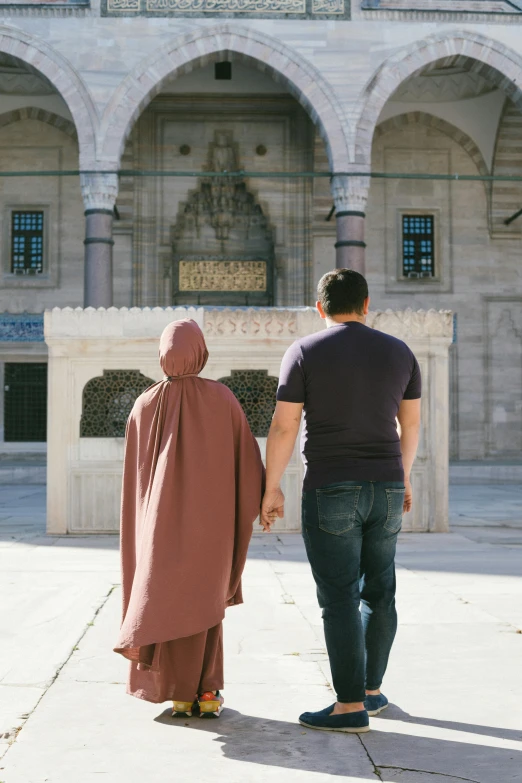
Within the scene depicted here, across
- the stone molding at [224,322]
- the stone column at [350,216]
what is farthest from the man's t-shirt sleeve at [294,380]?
the stone column at [350,216]

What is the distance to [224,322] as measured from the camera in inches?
299

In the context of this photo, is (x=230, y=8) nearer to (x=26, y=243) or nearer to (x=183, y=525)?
(x=26, y=243)

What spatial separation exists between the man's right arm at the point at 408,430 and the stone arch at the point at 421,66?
12759 millimetres

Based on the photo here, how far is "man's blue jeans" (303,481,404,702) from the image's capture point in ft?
8.54

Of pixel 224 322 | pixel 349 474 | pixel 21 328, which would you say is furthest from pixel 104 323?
pixel 21 328

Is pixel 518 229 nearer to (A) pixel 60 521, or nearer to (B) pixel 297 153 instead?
(B) pixel 297 153

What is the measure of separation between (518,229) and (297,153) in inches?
195

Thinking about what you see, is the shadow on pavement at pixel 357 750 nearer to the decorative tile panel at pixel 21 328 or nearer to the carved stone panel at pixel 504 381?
the decorative tile panel at pixel 21 328

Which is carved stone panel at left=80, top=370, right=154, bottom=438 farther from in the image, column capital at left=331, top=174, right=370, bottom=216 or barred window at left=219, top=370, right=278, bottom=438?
column capital at left=331, top=174, right=370, bottom=216

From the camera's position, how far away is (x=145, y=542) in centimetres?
276

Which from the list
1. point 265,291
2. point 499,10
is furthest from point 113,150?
point 499,10

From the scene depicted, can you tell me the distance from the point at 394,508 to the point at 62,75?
13743 mm

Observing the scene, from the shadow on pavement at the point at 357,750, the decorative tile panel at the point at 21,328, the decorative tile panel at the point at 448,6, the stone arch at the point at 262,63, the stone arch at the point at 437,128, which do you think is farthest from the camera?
the stone arch at the point at 437,128

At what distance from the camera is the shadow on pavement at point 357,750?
89.4 inches
